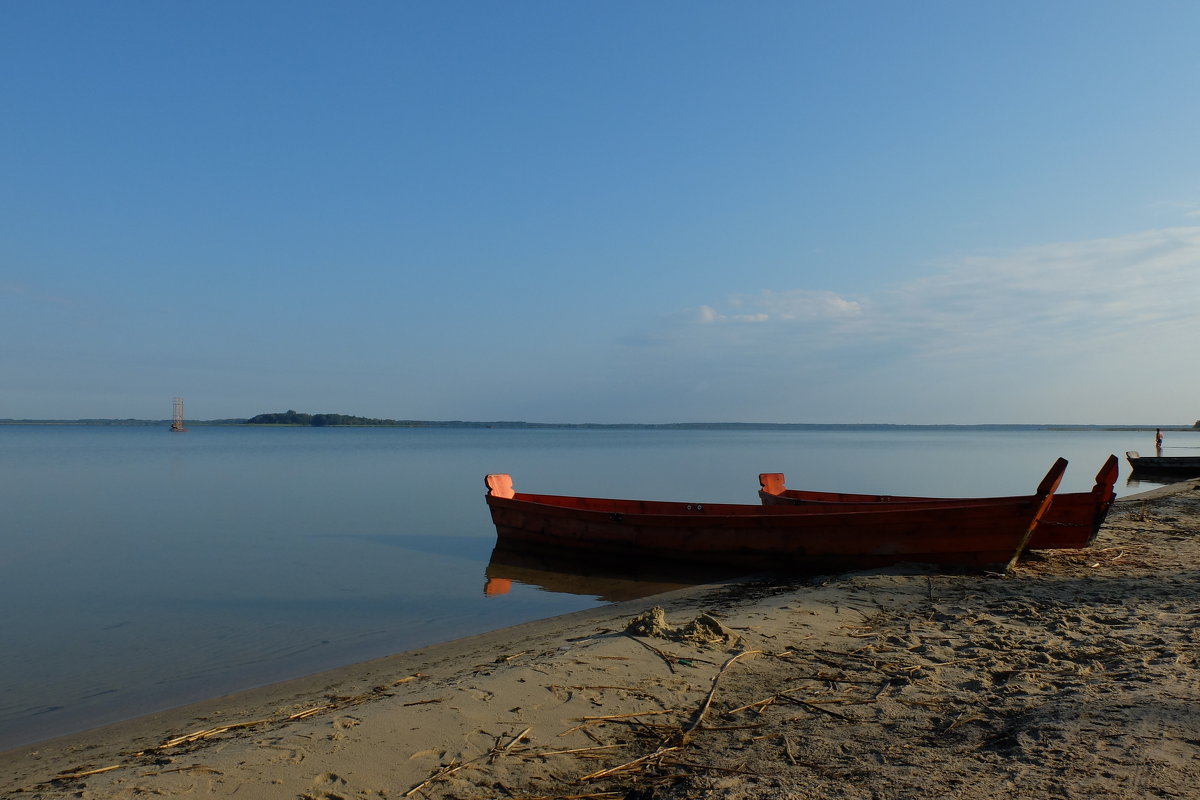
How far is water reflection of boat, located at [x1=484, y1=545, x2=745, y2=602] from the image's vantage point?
12.2m

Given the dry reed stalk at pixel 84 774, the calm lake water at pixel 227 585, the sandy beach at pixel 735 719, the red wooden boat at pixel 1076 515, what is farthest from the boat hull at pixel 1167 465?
the dry reed stalk at pixel 84 774

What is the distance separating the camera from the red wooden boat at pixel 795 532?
32.5 feet

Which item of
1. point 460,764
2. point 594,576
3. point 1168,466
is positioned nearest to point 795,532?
point 594,576

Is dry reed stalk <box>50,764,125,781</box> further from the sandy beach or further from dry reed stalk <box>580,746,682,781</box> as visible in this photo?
dry reed stalk <box>580,746,682,781</box>

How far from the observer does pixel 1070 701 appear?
4.59 metres

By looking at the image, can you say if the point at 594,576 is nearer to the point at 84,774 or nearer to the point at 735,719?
the point at 735,719

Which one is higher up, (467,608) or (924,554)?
(924,554)

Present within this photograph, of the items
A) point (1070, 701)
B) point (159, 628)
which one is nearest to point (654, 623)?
point (1070, 701)

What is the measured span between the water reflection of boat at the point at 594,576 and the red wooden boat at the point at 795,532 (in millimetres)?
220

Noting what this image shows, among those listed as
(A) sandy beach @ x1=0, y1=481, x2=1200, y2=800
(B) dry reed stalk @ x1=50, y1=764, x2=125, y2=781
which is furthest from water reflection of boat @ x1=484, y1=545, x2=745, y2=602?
(B) dry reed stalk @ x1=50, y1=764, x2=125, y2=781

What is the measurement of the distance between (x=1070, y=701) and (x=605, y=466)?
43.7m

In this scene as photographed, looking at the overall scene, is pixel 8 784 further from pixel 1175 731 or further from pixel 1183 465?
pixel 1183 465

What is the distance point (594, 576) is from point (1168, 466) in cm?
3513

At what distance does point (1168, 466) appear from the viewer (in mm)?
35344
